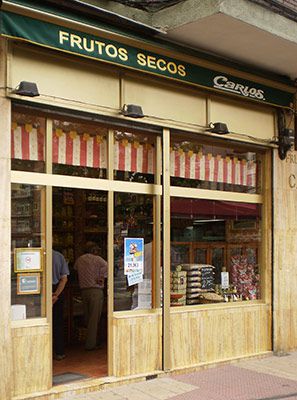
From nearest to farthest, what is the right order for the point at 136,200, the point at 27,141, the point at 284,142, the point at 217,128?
the point at 27,141 → the point at 136,200 → the point at 217,128 → the point at 284,142

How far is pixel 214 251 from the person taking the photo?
9031mm

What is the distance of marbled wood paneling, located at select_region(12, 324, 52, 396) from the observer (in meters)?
6.14

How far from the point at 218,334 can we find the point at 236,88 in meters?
3.68

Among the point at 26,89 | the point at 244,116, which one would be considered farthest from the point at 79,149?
the point at 244,116

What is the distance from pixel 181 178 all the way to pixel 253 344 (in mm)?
2895

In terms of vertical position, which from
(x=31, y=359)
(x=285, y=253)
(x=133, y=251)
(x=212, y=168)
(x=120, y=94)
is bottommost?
(x=31, y=359)

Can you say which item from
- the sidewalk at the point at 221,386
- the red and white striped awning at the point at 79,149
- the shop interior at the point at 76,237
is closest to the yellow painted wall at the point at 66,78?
the red and white striped awning at the point at 79,149

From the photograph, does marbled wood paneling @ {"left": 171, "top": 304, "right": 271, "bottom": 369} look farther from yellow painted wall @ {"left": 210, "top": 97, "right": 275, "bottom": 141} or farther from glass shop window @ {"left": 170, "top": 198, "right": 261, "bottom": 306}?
yellow painted wall @ {"left": 210, "top": 97, "right": 275, "bottom": 141}

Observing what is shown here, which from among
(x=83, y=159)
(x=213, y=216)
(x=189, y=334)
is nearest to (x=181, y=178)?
(x=213, y=216)

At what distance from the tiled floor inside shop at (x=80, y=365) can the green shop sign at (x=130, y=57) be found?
3951 millimetres

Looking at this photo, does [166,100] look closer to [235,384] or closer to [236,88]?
[236,88]

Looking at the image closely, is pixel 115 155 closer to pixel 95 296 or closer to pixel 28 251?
pixel 28 251

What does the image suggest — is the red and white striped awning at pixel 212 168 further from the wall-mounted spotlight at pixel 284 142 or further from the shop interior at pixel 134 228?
the wall-mounted spotlight at pixel 284 142

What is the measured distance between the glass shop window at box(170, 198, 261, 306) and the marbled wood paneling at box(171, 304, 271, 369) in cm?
29
